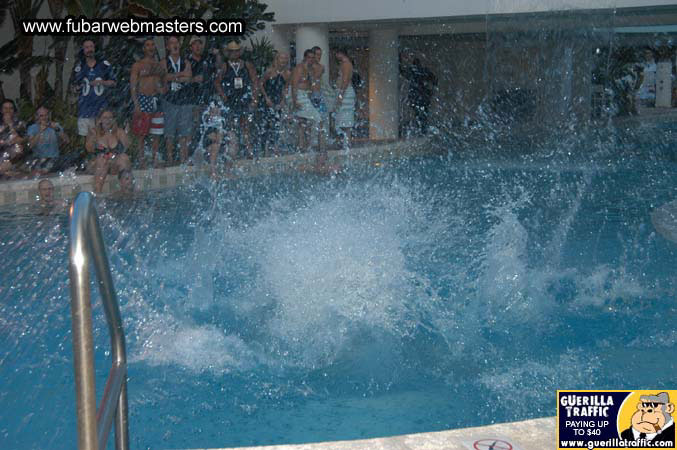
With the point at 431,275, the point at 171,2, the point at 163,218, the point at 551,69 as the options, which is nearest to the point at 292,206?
the point at 163,218

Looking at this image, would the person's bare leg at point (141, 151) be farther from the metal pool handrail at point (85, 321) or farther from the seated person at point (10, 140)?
the metal pool handrail at point (85, 321)

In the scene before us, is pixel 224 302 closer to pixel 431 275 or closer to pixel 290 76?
pixel 431 275

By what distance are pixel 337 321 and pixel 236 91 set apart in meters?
8.05

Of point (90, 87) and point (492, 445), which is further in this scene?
point (90, 87)

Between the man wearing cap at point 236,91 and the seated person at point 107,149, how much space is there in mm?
2212

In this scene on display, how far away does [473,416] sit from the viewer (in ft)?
13.2

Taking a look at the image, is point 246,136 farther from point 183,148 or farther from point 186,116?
point 186,116

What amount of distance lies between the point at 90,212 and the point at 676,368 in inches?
146

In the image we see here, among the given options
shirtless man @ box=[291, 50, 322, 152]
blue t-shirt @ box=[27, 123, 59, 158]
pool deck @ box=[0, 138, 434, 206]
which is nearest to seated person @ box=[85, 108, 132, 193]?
pool deck @ box=[0, 138, 434, 206]

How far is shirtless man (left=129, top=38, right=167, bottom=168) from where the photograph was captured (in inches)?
438

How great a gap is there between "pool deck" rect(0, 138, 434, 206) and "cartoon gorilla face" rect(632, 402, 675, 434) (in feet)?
27.1

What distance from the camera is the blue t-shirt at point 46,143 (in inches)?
411

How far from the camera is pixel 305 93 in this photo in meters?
12.8

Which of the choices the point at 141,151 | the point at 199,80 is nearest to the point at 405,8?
the point at 199,80
